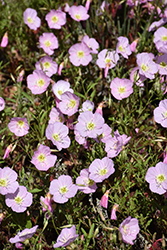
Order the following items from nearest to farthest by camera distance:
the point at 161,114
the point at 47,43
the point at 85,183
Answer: the point at 85,183 → the point at 161,114 → the point at 47,43

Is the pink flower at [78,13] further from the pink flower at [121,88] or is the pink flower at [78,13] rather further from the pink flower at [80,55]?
the pink flower at [121,88]

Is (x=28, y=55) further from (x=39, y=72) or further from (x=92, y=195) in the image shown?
(x=92, y=195)

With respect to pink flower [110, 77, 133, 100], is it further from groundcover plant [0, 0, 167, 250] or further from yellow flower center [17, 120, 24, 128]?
yellow flower center [17, 120, 24, 128]

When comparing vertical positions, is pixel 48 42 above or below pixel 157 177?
above

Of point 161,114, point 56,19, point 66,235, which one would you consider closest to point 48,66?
point 56,19

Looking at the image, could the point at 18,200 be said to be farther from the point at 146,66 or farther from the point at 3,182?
the point at 146,66

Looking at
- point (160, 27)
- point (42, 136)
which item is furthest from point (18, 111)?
point (160, 27)
